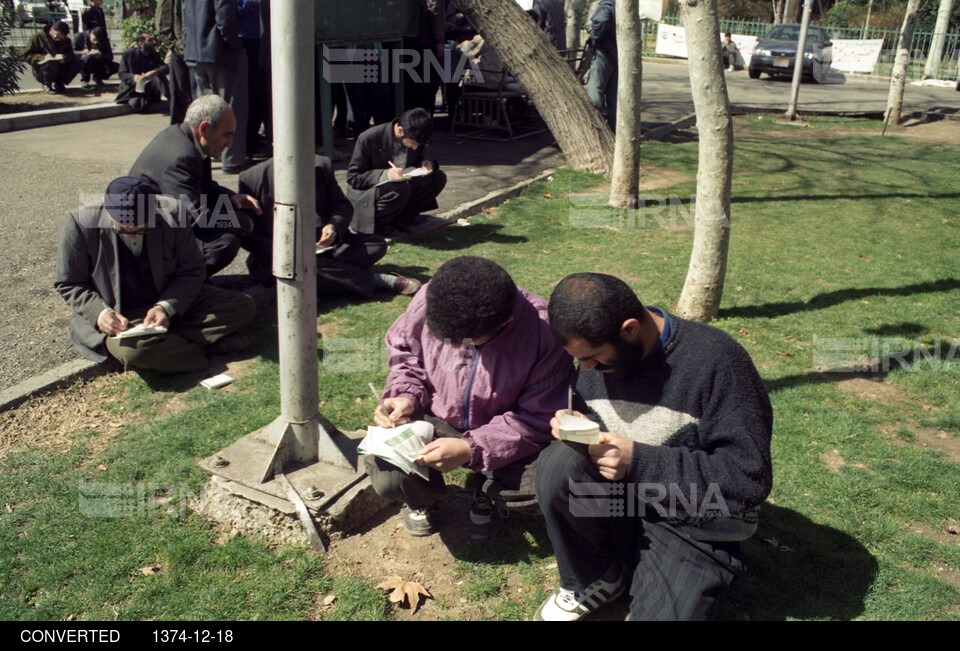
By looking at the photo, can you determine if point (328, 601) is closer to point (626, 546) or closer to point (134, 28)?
point (626, 546)

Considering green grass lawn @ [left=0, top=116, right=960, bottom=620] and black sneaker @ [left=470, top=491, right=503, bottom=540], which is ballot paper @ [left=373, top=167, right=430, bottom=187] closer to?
green grass lawn @ [left=0, top=116, right=960, bottom=620]

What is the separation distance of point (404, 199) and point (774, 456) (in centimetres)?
401

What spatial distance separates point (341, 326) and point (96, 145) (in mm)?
6848

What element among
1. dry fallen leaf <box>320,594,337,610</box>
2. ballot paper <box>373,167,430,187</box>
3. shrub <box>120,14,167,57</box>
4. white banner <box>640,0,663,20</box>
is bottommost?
dry fallen leaf <box>320,594,337,610</box>

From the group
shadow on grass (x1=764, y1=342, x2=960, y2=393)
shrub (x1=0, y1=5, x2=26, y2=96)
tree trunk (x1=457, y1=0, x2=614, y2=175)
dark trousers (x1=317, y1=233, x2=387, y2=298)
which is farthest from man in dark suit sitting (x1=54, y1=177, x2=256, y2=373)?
shrub (x1=0, y1=5, x2=26, y2=96)

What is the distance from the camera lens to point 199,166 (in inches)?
200

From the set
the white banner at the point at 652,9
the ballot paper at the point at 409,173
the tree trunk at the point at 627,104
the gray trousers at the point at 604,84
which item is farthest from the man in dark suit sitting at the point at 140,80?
the white banner at the point at 652,9

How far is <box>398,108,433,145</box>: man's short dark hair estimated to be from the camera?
646 centimetres

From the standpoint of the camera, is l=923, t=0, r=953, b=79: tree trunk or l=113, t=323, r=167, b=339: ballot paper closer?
l=113, t=323, r=167, b=339: ballot paper

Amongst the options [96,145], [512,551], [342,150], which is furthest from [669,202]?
[96,145]

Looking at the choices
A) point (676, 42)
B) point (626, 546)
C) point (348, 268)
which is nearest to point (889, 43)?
point (676, 42)

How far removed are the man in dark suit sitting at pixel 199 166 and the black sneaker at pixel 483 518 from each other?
8.72 ft

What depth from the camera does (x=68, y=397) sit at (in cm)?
421

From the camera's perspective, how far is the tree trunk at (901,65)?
13648 mm
